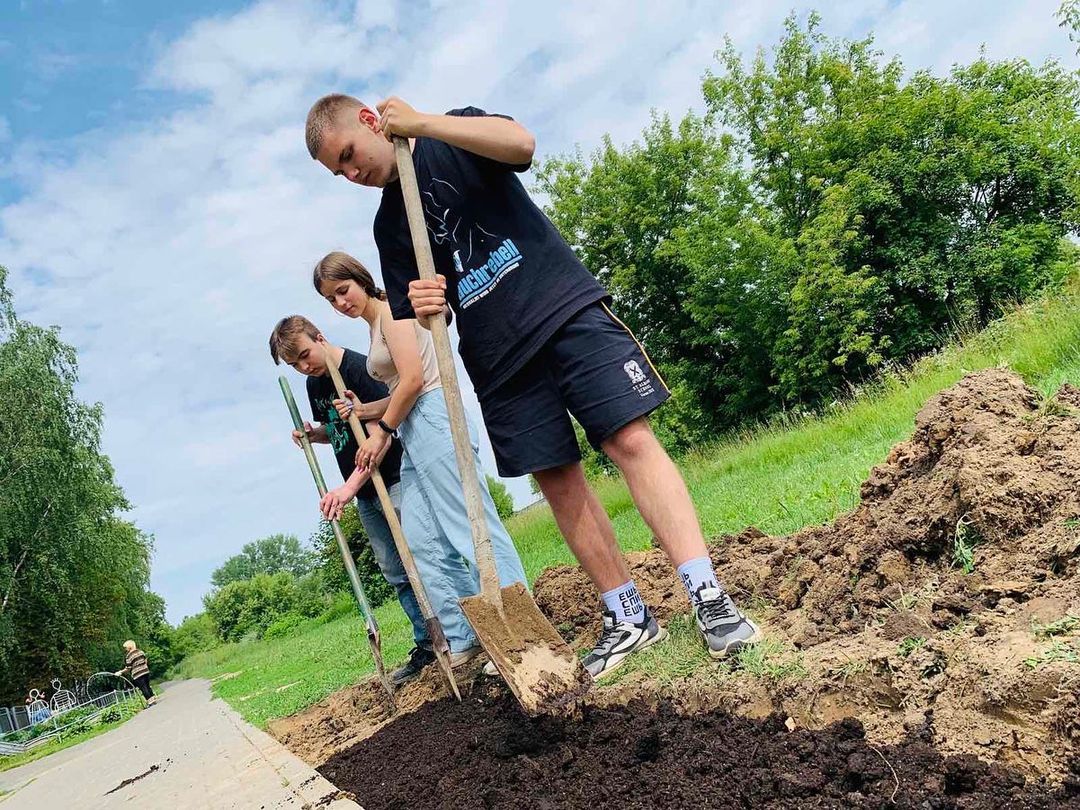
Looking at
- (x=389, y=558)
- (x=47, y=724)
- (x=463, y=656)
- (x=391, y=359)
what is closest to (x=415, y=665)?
(x=389, y=558)

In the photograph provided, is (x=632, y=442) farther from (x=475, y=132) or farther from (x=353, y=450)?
(x=353, y=450)

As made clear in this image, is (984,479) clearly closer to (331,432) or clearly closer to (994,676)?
(994,676)

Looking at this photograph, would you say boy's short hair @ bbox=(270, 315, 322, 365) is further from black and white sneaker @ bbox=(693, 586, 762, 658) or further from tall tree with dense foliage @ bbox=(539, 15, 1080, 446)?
tall tree with dense foliage @ bbox=(539, 15, 1080, 446)

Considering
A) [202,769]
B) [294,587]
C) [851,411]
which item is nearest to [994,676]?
[202,769]

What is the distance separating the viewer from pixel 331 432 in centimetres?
489

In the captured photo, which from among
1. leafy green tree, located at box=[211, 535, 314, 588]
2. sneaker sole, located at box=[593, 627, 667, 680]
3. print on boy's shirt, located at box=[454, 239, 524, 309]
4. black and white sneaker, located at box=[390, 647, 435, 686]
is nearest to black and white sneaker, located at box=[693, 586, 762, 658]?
sneaker sole, located at box=[593, 627, 667, 680]

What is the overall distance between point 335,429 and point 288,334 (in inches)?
27.0

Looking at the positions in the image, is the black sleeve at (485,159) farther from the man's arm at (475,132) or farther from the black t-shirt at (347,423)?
the black t-shirt at (347,423)

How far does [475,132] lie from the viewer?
2475 mm

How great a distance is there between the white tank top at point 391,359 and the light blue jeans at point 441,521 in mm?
85

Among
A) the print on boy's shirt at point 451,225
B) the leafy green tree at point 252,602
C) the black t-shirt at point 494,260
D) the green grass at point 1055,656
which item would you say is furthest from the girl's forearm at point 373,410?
the leafy green tree at point 252,602

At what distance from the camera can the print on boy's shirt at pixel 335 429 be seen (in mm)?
4773

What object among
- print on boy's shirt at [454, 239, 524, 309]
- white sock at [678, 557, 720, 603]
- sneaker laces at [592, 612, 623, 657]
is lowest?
sneaker laces at [592, 612, 623, 657]

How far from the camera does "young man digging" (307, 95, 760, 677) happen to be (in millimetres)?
2477
